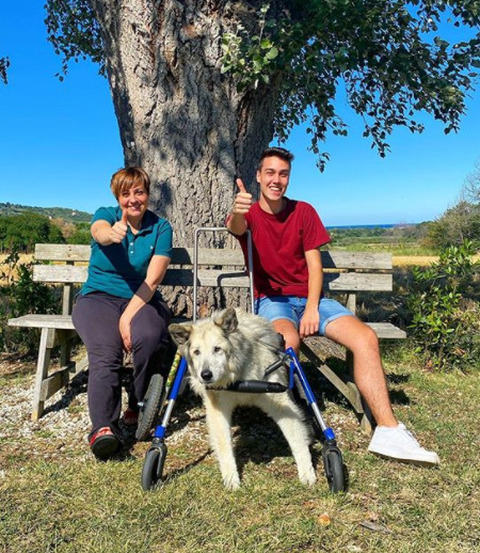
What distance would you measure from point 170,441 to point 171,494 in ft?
3.19

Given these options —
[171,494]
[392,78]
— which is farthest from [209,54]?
[171,494]

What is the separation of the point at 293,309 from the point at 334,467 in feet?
4.80

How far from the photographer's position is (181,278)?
4996 mm

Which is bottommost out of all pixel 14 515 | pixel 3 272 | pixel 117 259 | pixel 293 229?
pixel 14 515

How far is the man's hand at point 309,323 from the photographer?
163 inches

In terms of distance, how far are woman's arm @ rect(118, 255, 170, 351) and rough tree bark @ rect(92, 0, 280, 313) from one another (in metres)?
1.13

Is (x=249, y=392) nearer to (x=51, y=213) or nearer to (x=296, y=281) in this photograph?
(x=296, y=281)

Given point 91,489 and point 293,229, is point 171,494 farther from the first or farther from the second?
point 293,229

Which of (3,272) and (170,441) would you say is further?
(3,272)

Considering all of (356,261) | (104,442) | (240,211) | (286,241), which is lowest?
(104,442)

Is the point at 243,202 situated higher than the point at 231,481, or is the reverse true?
the point at 243,202

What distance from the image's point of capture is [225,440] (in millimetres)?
3471

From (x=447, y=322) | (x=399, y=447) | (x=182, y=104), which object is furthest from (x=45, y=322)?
(x=447, y=322)

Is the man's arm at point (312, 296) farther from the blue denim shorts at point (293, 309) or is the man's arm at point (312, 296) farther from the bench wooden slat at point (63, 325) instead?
the bench wooden slat at point (63, 325)
